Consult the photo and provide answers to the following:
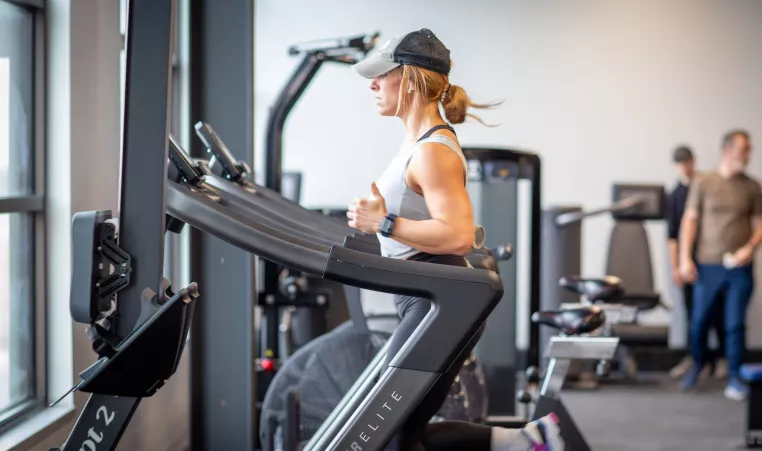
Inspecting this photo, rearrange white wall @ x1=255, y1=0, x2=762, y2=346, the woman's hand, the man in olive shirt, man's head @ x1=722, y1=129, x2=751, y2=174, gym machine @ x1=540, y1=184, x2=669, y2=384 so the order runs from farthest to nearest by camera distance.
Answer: white wall @ x1=255, y1=0, x2=762, y2=346, gym machine @ x1=540, y1=184, x2=669, y2=384, the man in olive shirt, man's head @ x1=722, y1=129, x2=751, y2=174, the woman's hand

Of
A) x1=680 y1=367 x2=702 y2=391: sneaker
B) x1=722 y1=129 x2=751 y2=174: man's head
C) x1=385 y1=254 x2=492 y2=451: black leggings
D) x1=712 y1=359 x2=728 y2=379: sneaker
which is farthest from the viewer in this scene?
x1=712 y1=359 x2=728 y2=379: sneaker

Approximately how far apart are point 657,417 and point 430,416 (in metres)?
3.17

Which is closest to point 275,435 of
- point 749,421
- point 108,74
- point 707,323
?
point 108,74

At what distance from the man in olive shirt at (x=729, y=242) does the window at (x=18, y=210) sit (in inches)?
162

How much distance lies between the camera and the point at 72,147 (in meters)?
2.59

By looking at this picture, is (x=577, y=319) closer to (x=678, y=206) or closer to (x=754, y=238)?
(x=754, y=238)

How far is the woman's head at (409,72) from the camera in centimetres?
197

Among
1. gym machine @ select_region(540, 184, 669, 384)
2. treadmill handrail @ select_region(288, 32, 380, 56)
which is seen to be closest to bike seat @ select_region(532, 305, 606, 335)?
treadmill handrail @ select_region(288, 32, 380, 56)

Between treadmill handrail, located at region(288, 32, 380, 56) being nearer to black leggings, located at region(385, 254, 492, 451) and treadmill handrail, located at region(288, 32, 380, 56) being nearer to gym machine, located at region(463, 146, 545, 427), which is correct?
gym machine, located at region(463, 146, 545, 427)

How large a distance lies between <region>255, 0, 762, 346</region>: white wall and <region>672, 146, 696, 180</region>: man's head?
50 cm

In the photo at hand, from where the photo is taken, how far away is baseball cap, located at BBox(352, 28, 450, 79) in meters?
1.97

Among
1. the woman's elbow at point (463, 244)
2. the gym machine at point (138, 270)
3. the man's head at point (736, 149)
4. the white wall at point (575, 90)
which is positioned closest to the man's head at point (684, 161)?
the white wall at point (575, 90)

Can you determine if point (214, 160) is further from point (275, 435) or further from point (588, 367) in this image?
point (588, 367)

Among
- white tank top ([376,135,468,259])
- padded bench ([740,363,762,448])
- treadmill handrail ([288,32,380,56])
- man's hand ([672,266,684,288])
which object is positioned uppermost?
treadmill handrail ([288,32,380,56])
